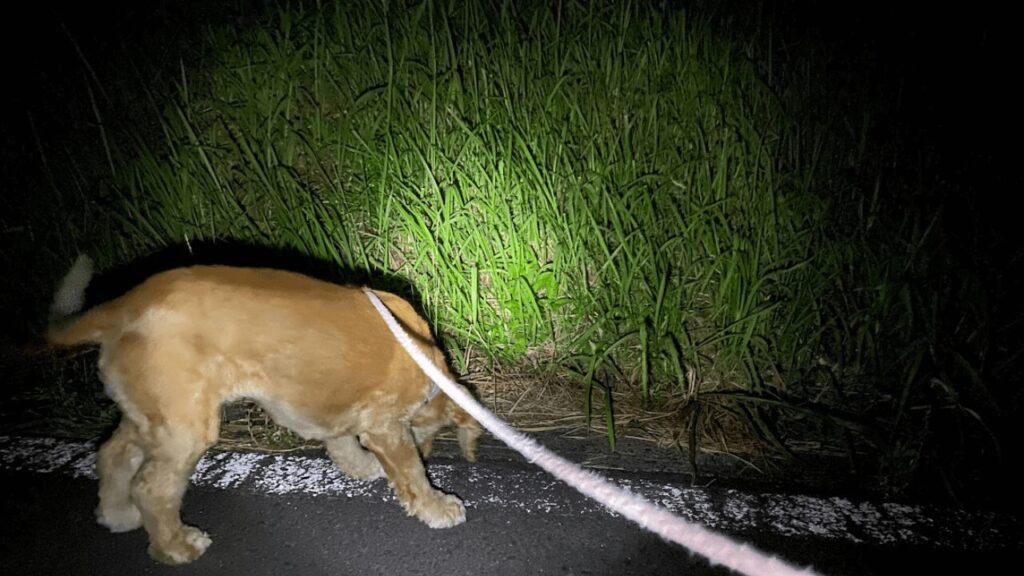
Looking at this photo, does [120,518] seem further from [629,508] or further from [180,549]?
[629,508]

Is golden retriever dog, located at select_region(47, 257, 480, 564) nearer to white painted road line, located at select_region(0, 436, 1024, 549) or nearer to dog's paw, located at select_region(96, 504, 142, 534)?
dog's paw, located at select_region(96, 504, 142, 534)

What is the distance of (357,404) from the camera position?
179 centimetres

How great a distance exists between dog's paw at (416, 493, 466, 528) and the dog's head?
0.26 metres

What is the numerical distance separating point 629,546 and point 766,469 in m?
0.66

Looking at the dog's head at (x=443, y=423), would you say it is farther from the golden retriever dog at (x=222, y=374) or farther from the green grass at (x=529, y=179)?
the green grass at (x=529, y=179)

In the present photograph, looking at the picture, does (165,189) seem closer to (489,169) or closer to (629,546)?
(489,169)

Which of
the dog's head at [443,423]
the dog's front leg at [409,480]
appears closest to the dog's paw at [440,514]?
the dog's front leg at [409,480]

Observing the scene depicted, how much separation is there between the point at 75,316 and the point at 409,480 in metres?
1.08

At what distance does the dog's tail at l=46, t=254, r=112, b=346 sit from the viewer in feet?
5.43

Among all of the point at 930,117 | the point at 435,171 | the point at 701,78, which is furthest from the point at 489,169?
the point at 930,117

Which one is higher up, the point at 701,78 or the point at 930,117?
the point at 701,78

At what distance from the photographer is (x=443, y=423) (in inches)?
80.8

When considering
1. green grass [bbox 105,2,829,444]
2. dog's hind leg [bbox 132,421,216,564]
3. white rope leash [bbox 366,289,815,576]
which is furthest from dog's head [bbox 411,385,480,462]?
dog's hind leg [bbox 132,421,216,564]

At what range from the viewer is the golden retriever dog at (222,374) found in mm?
1604
